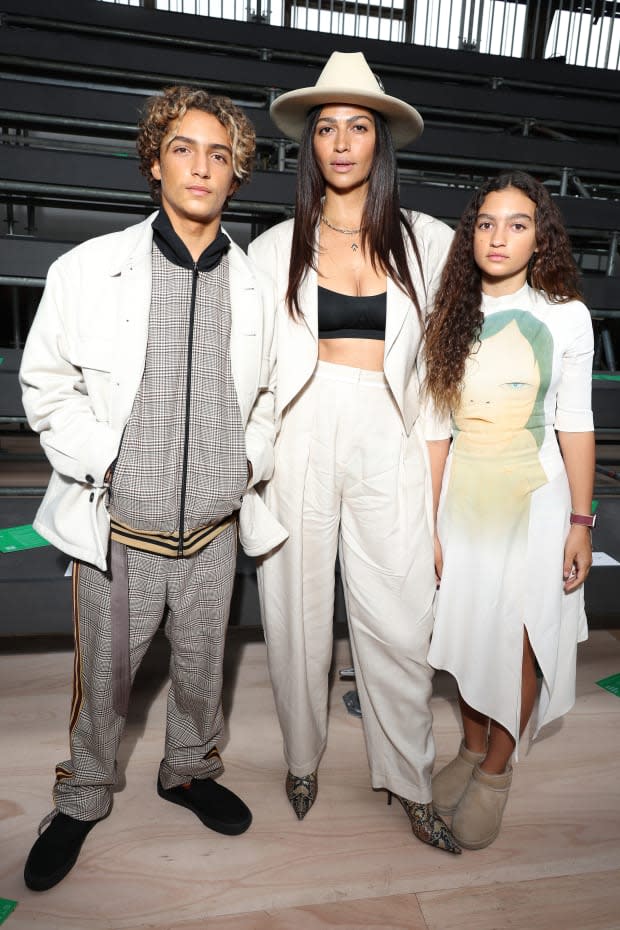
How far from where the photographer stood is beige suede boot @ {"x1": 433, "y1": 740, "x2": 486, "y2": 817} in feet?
5.27

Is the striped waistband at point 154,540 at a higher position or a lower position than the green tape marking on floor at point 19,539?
higher

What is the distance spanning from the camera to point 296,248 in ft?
→ 4.65

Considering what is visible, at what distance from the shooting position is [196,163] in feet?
3.95

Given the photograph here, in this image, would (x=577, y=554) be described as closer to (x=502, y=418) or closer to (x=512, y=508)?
(x=512, y=508)

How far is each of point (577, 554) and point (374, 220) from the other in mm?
758

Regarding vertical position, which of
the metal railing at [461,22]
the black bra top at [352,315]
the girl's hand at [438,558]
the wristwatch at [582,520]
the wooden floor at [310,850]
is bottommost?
the wooden floor at [310,850]

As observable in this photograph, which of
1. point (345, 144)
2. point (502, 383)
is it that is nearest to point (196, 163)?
point (345, 144)

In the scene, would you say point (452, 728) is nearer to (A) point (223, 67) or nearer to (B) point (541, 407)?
(B) point (541, 407)

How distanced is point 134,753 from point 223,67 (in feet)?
9.80

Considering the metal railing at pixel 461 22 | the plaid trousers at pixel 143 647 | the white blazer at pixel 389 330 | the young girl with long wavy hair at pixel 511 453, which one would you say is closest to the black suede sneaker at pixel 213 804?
the plaid trousers at pixel 143 647

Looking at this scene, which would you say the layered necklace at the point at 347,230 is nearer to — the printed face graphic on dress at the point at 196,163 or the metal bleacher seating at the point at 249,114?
the printed face graphic on dress at the point at 196,163

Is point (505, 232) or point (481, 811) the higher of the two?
point (505, 232)

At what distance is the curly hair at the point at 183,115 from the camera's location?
1213 mm

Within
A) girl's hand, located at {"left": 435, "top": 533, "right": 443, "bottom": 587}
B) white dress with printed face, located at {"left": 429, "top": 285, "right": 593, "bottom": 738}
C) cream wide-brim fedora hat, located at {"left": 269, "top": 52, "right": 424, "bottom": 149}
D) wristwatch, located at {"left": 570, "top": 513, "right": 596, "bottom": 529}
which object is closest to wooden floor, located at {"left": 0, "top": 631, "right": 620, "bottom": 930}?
white dress with printed face, located at {"left": 429, "top": 285, "right": 593, "bottom": 738}
